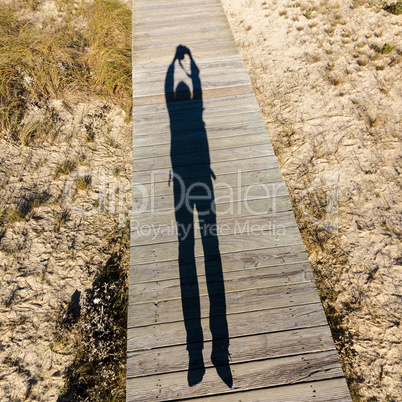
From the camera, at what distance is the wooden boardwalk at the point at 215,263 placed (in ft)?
10.2

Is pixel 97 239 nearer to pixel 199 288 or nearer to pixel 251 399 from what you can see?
pixel 199 288

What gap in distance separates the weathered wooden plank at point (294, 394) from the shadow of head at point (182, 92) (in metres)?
5.06

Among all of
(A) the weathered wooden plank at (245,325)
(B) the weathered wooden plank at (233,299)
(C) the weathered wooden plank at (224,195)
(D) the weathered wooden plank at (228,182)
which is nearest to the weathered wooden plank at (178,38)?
(D) the weathered wooden plank at (228,182)

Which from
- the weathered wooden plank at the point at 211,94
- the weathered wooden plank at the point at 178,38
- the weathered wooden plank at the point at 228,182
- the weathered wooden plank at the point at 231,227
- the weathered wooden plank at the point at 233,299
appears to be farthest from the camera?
the weathered wooden plank at the point at 178,38

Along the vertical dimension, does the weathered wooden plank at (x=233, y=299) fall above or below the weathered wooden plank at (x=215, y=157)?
below

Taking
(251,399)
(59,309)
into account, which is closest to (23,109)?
(59,309)

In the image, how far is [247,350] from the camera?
10.5 feet

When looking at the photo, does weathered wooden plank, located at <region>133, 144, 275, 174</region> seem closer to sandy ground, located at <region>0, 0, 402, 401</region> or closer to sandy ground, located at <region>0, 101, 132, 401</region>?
sandy ground, located at <region>0, 0, 402, 401</region>

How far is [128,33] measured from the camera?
7.44 m

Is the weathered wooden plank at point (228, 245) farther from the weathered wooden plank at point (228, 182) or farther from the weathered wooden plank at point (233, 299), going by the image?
the weathered wooden plank at point (228, 182)

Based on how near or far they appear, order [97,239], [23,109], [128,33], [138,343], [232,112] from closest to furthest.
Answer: [138,343] → [97,239] → [232,112] → [23,109] → [128,33]

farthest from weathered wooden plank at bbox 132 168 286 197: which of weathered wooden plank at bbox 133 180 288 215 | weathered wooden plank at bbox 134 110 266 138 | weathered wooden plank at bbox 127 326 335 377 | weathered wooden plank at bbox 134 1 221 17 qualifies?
weathered wooden plank at bbox 134 1 221 17

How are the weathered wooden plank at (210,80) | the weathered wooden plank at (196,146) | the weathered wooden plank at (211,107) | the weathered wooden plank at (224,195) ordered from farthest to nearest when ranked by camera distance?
the weathered wooden plank at (210,80)
the weathered wooden plank at (211,107)
the weathered wooden plank at (196,146)
the weathered wooden plank at (224,195)

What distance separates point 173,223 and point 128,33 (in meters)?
6.18
